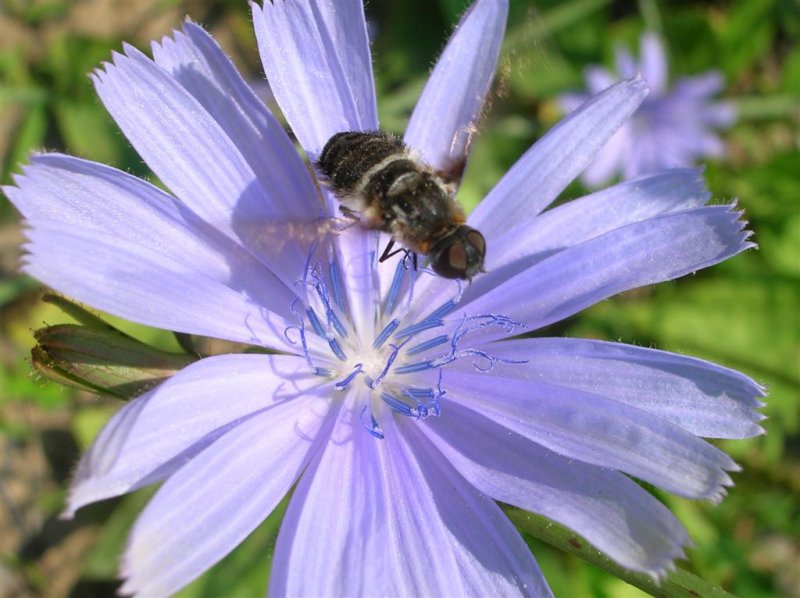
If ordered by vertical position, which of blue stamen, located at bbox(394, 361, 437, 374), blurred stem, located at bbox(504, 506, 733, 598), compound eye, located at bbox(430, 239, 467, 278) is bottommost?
blurred stem, located at bbox(504, 506, 733, 598)

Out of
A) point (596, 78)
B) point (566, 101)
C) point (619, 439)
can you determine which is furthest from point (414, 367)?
point (596, 78)

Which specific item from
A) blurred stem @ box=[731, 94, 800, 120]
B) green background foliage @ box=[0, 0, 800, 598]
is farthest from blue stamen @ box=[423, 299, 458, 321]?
blurred stem @ box=[731, 94, 800, 120]

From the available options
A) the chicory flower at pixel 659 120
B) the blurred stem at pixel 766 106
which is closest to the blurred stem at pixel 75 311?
the chicory flower at pixel 659 120

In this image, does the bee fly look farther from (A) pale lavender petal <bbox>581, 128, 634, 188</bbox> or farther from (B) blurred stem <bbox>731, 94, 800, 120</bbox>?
(B) blurred stem <bbox>731, 94, 800, 120</bbox>

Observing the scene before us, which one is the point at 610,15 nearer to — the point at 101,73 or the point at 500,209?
the point at 500,209

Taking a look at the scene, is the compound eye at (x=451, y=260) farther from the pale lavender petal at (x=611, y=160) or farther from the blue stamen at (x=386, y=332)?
the pale lavender petal at (x=611, y=160)

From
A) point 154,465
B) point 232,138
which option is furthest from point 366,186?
point 154,465
